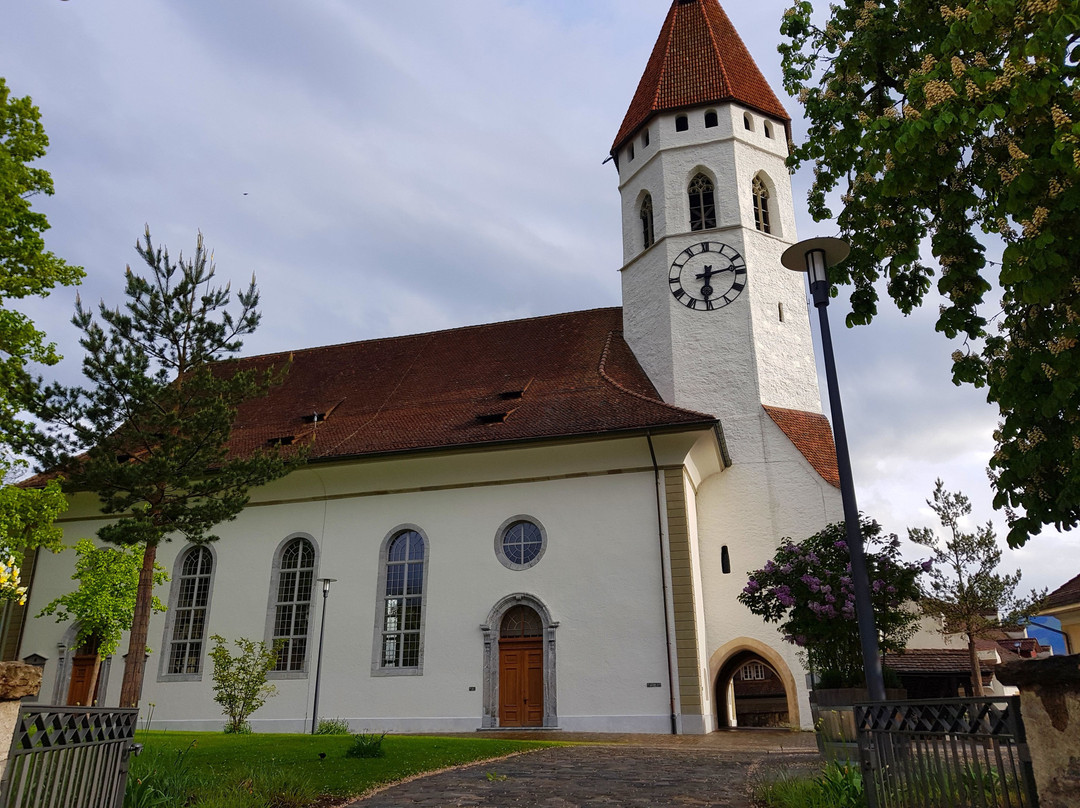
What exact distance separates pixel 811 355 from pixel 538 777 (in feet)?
52.7

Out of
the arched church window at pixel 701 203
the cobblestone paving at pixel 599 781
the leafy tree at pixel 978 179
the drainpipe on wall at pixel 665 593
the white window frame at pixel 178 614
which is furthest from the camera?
the arched church window at pixel 701 203

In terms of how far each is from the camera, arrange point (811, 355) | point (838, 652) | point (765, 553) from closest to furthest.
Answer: point (838, 652)
point (765, 553)
point (811, 355)

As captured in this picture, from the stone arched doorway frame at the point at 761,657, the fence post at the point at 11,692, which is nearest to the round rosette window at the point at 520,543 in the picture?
the stone arched doorway frame at the point at 761,657

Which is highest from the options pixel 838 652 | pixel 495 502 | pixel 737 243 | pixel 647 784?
pixel 737 243

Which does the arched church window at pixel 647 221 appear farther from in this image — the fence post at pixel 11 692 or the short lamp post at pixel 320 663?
the fence post at pixel 11 692

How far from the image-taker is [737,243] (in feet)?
75.1

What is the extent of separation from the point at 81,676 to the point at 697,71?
2399cm

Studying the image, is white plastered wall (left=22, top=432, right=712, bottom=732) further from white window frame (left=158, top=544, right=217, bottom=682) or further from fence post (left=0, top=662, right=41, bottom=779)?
fence post (left=0, top=662, right=41, bottom=779)

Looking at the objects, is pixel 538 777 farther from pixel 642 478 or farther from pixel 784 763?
pixel 642 478

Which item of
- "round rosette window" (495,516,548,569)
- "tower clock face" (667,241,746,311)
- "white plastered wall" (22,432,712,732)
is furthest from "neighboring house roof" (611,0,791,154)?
"round rosette window" (495,516,548,569)

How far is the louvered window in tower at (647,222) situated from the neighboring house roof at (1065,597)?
1375cm

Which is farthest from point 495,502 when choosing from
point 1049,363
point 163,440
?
point 1049,363

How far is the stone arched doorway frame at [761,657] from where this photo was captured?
1860 cm

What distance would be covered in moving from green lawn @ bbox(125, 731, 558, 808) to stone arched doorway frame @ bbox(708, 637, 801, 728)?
21.7 ft
